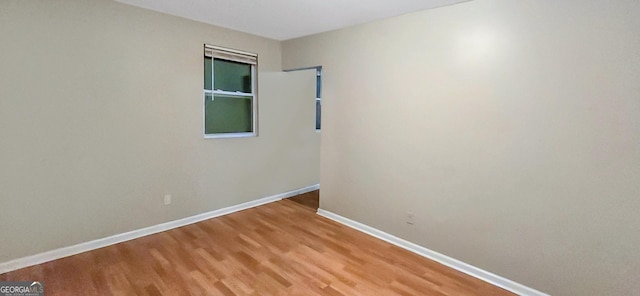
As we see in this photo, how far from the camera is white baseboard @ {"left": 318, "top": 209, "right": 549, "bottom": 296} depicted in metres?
2.36

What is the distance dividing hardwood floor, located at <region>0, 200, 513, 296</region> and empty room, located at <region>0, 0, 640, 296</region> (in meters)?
0.02

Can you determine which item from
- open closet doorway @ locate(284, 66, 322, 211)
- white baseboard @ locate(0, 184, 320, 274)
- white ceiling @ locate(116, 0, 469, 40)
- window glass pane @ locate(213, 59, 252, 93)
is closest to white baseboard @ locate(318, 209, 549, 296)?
open closet doorway @ locate(284, 66, 322, 211)

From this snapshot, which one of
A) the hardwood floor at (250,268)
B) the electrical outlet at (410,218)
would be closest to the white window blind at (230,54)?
the hardwood floor at (250,268)

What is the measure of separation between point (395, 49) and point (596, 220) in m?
2.17

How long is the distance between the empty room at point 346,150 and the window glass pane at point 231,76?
0.04 meters

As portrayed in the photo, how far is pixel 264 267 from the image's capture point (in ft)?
8.63

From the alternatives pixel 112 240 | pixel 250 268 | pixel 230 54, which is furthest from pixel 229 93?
pixel 250 268

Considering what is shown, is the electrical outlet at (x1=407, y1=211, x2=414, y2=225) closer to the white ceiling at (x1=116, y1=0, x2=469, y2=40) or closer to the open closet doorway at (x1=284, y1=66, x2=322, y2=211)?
the open closet doorway at (x1=284, y1=66, x2=322, y2=211)

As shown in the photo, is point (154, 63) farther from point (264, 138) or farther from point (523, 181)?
point (523, 181)

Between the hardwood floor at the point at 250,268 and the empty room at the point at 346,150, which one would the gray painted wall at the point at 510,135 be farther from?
the hardwood floor at the point at 250,268

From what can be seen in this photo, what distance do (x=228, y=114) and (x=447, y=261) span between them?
10.4ft

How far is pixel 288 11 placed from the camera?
292 cm

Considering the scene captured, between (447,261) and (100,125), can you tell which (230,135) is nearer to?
(100,125)

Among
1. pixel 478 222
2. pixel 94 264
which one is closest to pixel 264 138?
pixel 94 264
